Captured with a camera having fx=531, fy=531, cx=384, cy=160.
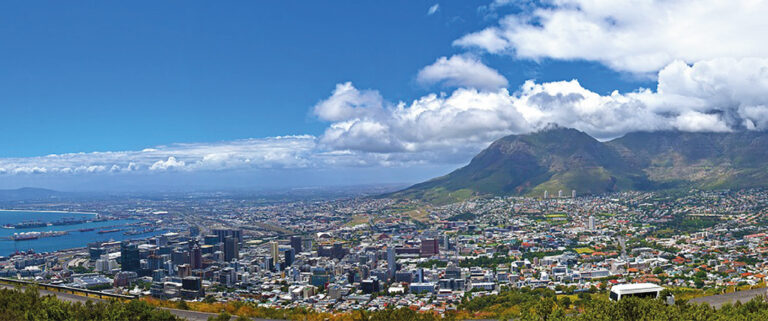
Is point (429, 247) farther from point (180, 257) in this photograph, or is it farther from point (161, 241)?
point (161, 241)

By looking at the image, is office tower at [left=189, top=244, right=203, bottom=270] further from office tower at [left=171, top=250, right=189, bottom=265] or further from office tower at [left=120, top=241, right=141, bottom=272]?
office tower at [left=120, top=241, right=141, bottom=272]

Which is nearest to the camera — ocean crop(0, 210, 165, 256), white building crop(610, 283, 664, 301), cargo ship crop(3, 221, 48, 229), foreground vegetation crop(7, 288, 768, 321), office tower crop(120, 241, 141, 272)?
foreground vegetation crop(7, 288, 768, 321)

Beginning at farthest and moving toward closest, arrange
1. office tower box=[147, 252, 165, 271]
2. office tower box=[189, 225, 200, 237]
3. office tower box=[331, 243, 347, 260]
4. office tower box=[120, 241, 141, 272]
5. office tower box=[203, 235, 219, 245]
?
office tower box=[189, 225, 200, 237]
office tower box=[203, 235, 219, 245]
office tower box=[331, 243, 347, 260]
office tower box=[147, 252, 165, 271]
office tower box=[120, 241, 141, 272]

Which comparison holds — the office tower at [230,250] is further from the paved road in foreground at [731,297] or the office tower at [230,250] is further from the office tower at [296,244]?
the paved road in foreground at [731,297]

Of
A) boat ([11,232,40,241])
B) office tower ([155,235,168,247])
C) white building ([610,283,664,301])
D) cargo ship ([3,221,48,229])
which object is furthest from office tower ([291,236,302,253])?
cargo ship ([3,221,48,229])

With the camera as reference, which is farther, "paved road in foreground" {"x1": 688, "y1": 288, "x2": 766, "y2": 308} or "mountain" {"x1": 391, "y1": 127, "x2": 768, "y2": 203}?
"mountain" {"x1": 391, "y1": 127, "x2": 768, "y2": 203}

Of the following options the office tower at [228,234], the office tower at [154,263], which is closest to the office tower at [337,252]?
the office tower at [154,263]
